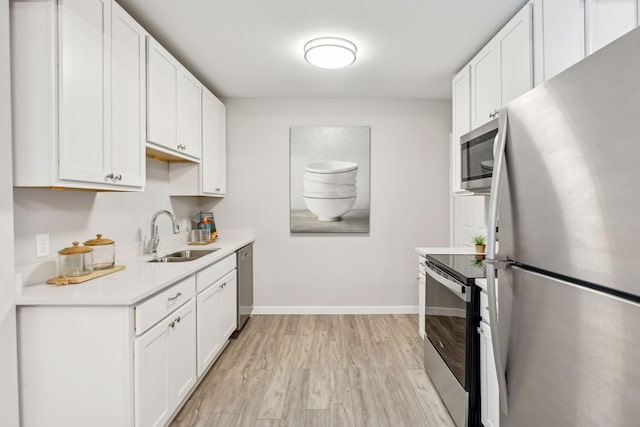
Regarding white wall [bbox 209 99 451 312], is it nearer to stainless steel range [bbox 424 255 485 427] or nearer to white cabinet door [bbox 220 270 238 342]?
white cabinet door [bbox 220 270 238 342]

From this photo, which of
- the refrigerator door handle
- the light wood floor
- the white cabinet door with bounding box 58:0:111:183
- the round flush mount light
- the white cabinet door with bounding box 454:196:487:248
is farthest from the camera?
the white cabinet door with bounding box 454:196:487:248

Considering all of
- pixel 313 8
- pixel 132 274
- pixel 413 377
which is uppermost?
pixel 313 8

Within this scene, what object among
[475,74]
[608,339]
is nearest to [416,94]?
[475,74]

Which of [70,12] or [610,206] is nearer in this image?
[610,206]

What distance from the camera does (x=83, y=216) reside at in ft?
6.82

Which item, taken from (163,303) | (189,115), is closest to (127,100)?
(189,115)

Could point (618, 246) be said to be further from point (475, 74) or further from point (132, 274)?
point (475, 74)

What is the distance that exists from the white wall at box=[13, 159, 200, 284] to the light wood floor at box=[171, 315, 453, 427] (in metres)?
1.24

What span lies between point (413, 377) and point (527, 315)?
1.75 metres

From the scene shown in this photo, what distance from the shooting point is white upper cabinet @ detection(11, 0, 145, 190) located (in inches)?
58.9

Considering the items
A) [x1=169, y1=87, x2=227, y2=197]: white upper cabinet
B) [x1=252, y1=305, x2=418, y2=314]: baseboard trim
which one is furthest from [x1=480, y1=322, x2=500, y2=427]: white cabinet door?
[x1=169, y1=87, x2=227, y2=197]: white upper cabinet

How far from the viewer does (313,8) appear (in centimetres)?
214

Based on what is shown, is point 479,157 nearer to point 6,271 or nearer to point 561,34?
point 561,34

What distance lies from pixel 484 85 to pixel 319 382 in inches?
101
